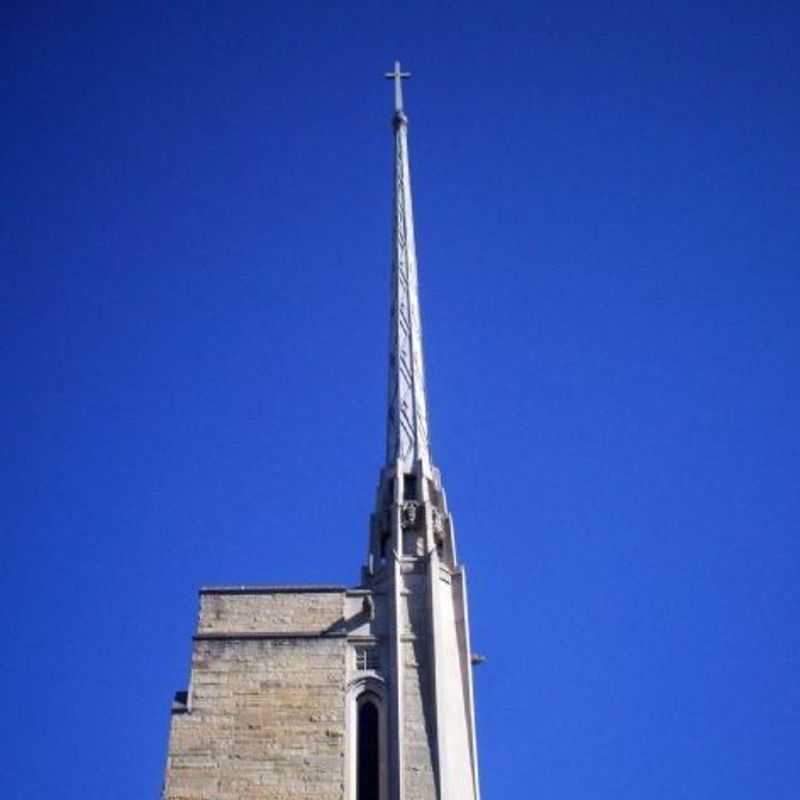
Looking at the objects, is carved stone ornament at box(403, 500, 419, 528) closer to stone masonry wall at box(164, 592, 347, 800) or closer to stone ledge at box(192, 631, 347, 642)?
stone masonry wall at box(164, 592, 347, 800)

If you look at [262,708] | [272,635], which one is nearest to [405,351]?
[272,635]

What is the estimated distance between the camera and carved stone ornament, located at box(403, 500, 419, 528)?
34.3 metres

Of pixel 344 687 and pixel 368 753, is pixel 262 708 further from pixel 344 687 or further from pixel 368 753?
pixel 368 753

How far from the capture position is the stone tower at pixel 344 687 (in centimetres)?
2864

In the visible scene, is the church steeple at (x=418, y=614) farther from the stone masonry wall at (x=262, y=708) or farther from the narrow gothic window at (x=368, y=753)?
the stone masonry wall at (x=262, y=708)

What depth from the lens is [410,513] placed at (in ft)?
113

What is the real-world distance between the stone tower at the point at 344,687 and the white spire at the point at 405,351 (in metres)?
2.85

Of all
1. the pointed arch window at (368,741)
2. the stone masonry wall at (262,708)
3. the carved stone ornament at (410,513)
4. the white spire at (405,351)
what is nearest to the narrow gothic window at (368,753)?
the pointed arch window at (368,741)

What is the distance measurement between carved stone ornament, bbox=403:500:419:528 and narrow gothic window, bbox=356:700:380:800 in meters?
5.87

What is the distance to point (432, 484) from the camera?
117 feet

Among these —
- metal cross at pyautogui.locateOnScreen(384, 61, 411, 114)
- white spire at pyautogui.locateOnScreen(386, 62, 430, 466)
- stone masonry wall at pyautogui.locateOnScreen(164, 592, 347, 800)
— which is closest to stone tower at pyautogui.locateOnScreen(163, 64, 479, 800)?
stone masonry wall at pyautogui.locateOnScreen(164, 592, 347, 800)

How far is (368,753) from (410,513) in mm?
7510

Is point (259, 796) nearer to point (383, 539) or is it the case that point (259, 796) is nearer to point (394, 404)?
point (383, 539)

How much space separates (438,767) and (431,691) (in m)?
2.11
